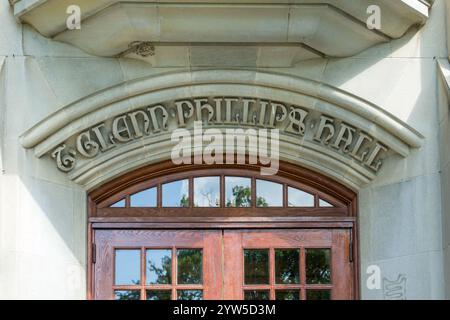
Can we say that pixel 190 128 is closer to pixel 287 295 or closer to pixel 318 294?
pixel 287 295

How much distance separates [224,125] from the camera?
9273 mm

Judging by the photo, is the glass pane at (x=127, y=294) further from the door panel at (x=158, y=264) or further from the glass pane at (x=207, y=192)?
the glass pane at (x=207, y=192)

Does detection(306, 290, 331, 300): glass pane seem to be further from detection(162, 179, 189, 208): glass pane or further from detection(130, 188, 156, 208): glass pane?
detection(130, 188, 156, 208): glass pane

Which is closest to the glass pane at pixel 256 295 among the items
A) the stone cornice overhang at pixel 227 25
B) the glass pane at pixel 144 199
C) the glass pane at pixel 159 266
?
the glass pane at pixel 159 266

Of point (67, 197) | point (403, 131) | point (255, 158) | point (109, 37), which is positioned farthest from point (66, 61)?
point (403, 131)

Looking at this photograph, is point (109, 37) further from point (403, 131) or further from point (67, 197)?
point (403, 131)

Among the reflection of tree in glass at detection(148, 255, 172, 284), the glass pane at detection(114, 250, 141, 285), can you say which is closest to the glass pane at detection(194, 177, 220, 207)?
the reflection of tree in glass at detection(148, 255, 172, 284)

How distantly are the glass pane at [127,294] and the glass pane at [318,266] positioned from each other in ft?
4.11

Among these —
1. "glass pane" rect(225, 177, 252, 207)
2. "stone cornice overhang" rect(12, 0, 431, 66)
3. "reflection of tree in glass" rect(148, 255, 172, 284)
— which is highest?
"stone cornice overhang" rect(12, 0, 431, 66)

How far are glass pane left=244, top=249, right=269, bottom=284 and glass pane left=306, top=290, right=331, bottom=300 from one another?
32 centimetres

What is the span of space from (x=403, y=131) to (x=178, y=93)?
5.39ft

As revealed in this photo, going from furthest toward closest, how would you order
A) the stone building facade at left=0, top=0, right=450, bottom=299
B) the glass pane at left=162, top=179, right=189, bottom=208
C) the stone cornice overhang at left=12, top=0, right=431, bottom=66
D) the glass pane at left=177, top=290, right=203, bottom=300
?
1. the glass pane at left=162, top=179, right=189, bottom=208
2. the glass pane at left=177, top=290, right=203, bottom=300
3. the stone building facade at left=0, top=0, right=450, bottom=299
4. the stone cornice overhang at left=12, top=0, right=431, bottom=66

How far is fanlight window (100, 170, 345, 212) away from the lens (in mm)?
9422

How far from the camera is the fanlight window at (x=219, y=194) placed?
942 centimetres
